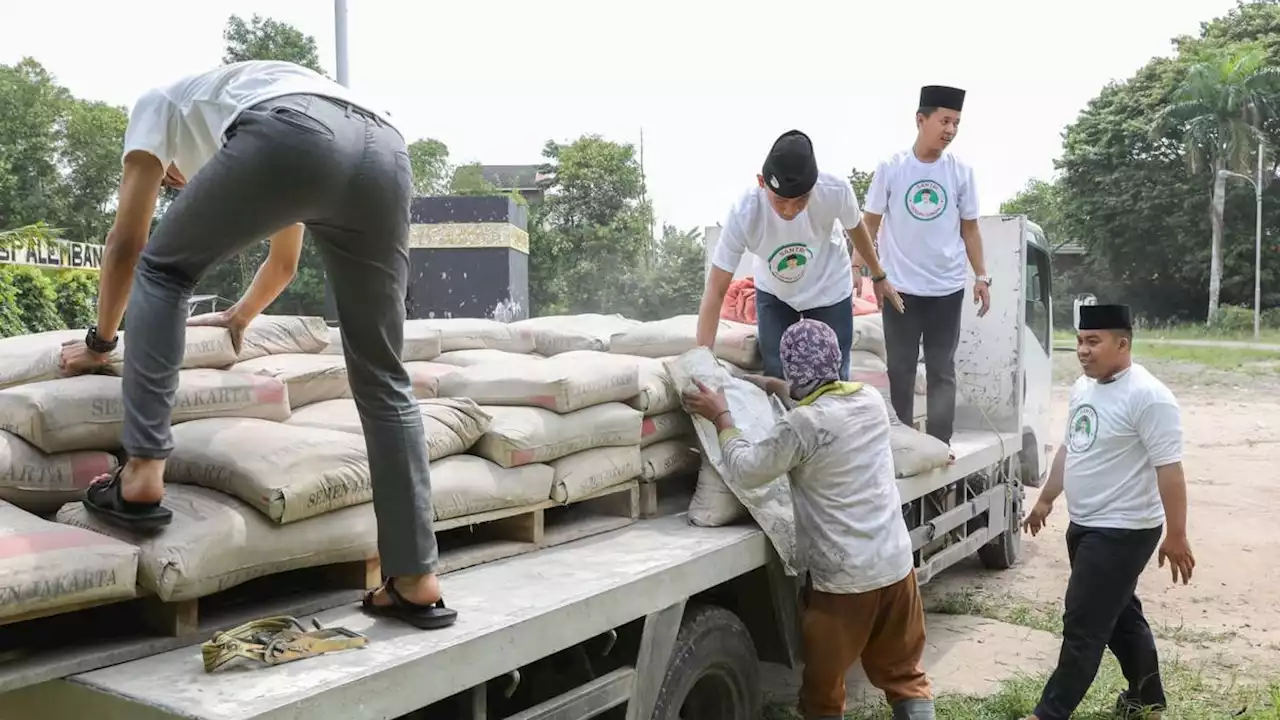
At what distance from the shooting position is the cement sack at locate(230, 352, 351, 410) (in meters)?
2.90

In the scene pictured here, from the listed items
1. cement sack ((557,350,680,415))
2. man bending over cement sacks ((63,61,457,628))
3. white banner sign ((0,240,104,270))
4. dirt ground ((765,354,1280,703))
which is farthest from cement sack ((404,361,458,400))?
white banner sign ((0,240,104,270))

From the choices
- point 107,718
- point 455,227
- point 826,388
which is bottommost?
point 107,718

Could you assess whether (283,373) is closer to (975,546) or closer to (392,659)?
(392,659)

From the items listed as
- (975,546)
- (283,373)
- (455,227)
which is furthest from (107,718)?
(455,227)

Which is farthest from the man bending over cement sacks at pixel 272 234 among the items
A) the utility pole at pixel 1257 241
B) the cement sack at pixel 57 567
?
the utility pole at pixel 1257 241

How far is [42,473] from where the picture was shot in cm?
222

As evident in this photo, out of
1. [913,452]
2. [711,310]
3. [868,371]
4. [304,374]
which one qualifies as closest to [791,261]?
[711,310]

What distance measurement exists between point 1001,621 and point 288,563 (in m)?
4.23

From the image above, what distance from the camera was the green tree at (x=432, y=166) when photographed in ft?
139

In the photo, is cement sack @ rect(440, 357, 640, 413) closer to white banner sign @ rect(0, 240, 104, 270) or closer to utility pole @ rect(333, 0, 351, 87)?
utility pole @ rect(333, 0, 351, 87)

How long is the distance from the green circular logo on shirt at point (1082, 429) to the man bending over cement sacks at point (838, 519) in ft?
2.97

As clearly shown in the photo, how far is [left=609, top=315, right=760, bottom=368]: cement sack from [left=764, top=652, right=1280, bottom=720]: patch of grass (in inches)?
57.0

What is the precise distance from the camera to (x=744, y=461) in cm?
316

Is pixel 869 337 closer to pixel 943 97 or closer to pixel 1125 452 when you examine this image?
pixel 943 97
